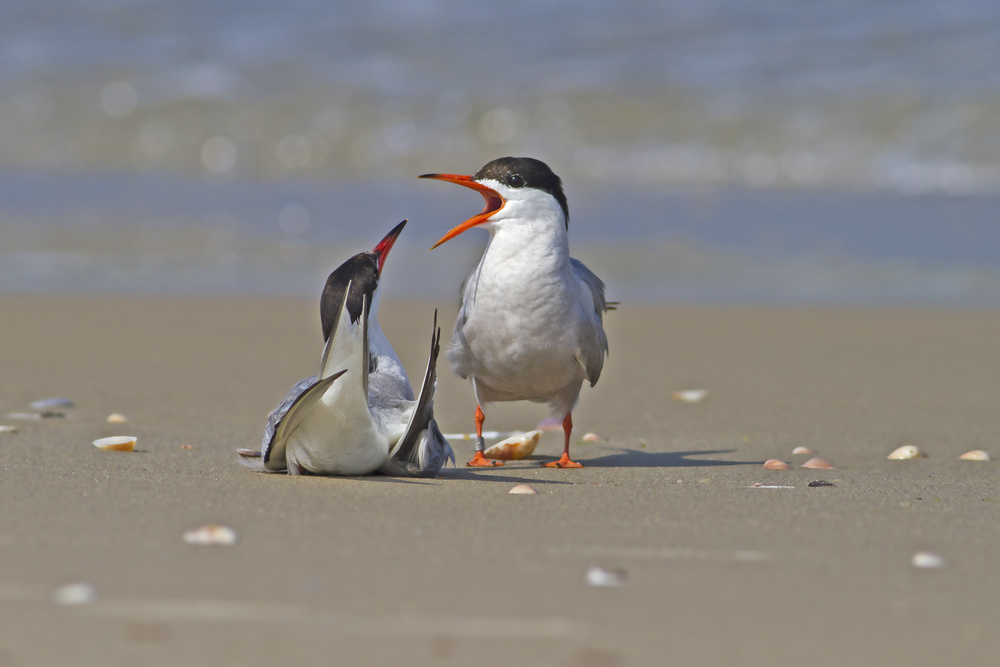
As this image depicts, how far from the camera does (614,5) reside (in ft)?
65.0

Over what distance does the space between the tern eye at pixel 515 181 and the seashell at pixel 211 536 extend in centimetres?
187

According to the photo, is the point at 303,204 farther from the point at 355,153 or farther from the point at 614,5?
the point at 614,5

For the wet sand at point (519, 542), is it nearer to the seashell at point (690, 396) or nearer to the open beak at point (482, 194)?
the seashell at point (690, 396)

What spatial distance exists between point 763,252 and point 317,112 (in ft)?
26.6

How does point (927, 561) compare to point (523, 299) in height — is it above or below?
below

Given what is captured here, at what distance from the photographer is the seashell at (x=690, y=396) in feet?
18.4

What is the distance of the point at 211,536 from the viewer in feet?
8.43

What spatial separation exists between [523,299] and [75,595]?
2.10m

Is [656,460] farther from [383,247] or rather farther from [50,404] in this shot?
[50,404]

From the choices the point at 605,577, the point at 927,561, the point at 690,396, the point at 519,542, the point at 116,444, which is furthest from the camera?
the point at 690,396

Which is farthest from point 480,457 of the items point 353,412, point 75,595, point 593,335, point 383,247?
point 75,595

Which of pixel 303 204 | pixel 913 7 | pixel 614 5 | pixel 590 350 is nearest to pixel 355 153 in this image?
pixel 303 204

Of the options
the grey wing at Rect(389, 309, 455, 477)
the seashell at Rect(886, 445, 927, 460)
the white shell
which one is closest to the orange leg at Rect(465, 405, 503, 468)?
the grey wing at Rect(389, 309, 455, 477)

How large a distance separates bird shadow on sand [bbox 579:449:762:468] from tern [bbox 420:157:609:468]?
0.19m
